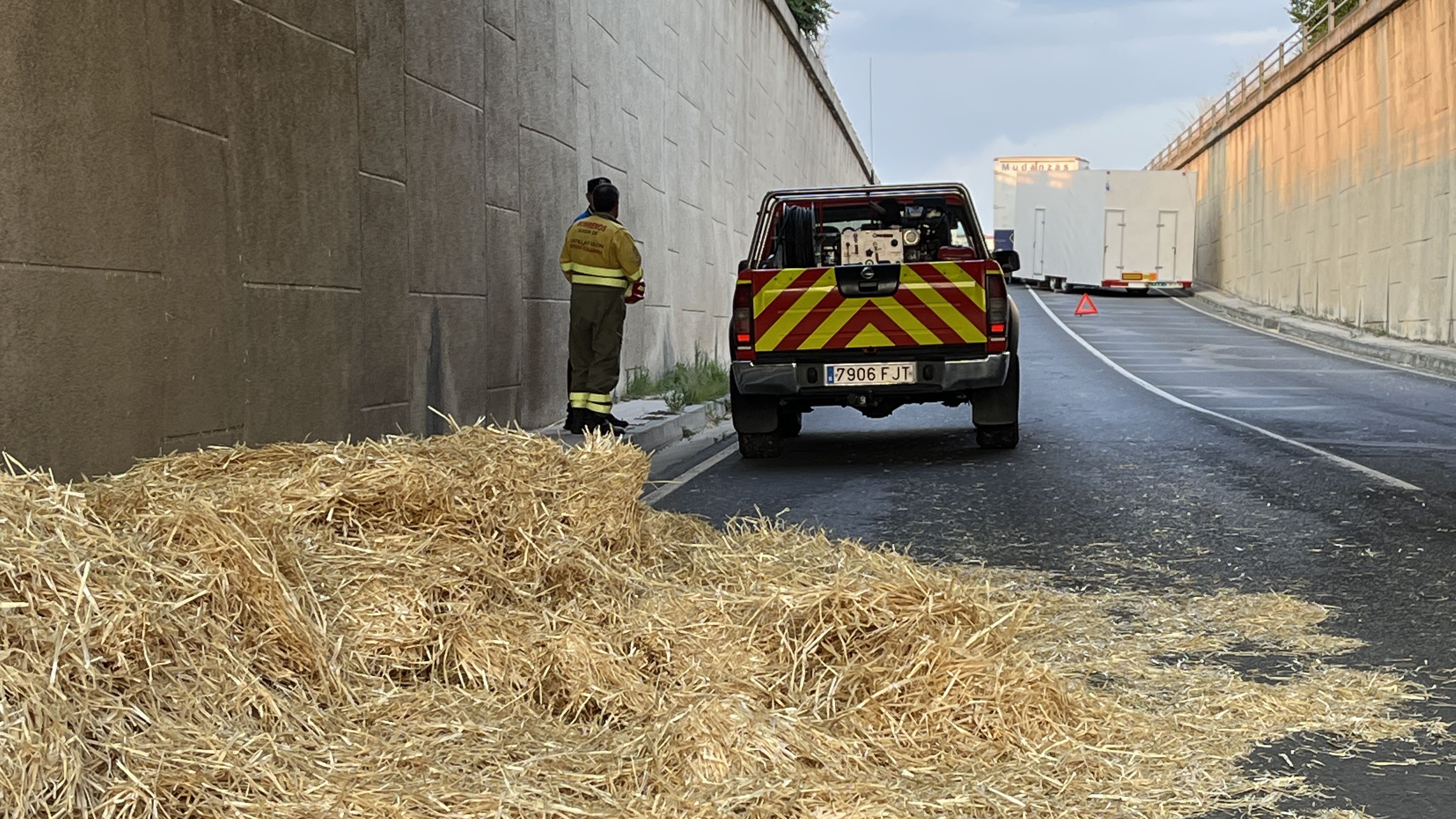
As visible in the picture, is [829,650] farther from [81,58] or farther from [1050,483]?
[1050,483]

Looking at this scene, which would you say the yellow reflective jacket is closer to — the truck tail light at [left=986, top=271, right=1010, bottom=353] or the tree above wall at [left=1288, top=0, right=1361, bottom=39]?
the truck tail light at [left=986, top=271, right=1010, bottom=353]

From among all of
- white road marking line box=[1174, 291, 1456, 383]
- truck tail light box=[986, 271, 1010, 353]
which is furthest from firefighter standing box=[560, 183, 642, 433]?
white road marking line box=[1174, 291, 1456, 383]

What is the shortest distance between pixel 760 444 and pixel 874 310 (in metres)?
1.43

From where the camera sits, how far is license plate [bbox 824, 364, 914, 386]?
1050 centimetres

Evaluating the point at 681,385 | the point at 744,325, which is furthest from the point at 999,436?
the point at 681,385

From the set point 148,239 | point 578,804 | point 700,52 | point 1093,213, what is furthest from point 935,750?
point 1093,213

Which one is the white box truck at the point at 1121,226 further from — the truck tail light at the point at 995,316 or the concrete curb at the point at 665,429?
the truck tail light at the point at 995,316

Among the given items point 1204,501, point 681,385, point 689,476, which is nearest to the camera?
point 1204,501

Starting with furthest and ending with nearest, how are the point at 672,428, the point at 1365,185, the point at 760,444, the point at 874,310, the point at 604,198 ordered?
the point at 1365,185, the point at 672,428, the point at 604,198, the point at 760,444, the point at 874,310

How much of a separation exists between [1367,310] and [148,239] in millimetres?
27259

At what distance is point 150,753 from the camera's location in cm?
306

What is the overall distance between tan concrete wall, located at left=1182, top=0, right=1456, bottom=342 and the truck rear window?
1535cm

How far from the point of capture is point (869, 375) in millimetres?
10531

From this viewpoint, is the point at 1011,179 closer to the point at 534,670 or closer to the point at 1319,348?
the point at 1319,348
